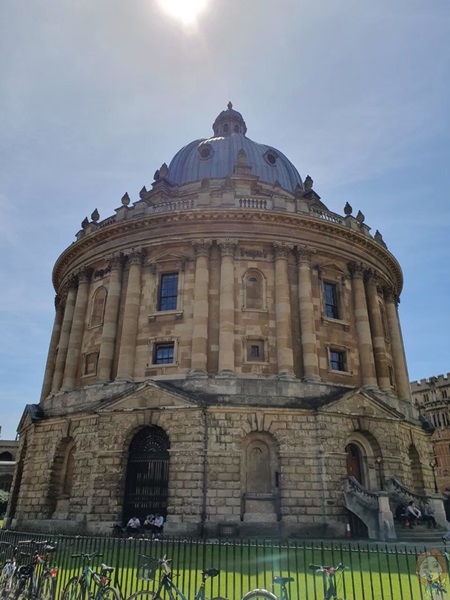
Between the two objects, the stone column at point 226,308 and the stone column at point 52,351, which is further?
the stone column at point 52,351

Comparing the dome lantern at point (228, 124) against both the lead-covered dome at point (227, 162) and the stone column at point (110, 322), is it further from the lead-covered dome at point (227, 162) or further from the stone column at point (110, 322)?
the stone column at point (110, 322)

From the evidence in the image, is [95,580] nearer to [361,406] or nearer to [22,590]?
[22,590]

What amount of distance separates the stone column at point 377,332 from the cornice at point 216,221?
2.32 m

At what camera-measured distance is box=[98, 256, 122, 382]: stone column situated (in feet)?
89.0

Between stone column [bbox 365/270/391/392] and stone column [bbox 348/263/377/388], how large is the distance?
768 mm

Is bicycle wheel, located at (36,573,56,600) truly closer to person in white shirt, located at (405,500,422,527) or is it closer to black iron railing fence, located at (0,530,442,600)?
black iron railing fence, located at (0,530,442,600)

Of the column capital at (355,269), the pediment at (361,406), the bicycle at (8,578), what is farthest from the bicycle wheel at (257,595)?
the column capital at (355,269)

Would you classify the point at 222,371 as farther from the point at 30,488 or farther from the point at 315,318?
the point at 30,488

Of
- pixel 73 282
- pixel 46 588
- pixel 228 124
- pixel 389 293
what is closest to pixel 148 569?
pixel 46 588

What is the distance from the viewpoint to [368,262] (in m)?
31.8

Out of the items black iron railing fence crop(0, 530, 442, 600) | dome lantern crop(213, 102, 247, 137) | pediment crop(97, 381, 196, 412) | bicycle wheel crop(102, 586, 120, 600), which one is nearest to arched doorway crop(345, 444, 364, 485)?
pediment crop(97, 381, 196, 412)

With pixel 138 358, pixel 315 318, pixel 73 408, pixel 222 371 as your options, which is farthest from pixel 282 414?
pixel 73 408

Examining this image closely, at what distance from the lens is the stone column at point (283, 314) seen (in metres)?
25.6

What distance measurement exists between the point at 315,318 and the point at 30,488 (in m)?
18.6
